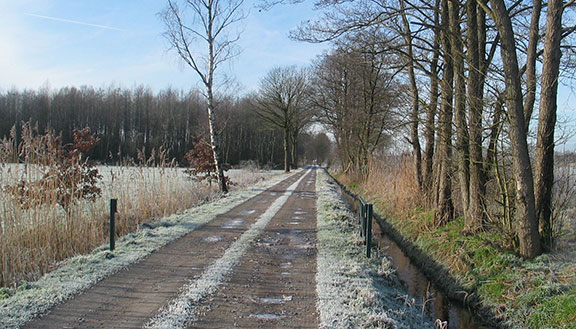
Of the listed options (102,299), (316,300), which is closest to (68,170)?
(102,299)

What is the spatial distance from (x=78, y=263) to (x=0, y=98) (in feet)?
247

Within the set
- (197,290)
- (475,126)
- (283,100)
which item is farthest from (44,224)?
(283,100)

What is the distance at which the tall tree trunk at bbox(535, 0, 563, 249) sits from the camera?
6297 millimetres

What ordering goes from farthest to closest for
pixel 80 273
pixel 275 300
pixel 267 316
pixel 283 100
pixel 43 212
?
pixel 283 100 → pixel 43 212 → pixel 80 273 → pixel 275 300 → pixel 267 316

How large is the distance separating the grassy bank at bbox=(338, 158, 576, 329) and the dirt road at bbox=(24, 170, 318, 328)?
2.70m

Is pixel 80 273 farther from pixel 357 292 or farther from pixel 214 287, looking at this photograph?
pixel 357 292

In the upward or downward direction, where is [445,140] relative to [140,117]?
downward

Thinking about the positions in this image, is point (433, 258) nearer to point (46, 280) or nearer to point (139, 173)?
point (46, 280)

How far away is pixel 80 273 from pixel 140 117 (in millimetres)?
72463

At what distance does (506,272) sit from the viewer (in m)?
6.22

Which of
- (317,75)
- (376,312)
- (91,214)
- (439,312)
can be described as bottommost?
(439,312)

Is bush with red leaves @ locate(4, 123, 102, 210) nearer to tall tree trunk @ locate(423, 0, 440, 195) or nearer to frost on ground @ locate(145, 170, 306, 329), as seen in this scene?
frost on ground @ locate(145, 170, 306, 329)

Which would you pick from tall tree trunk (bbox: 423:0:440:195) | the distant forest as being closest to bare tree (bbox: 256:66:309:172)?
the distant forest

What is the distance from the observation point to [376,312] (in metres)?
4.50
